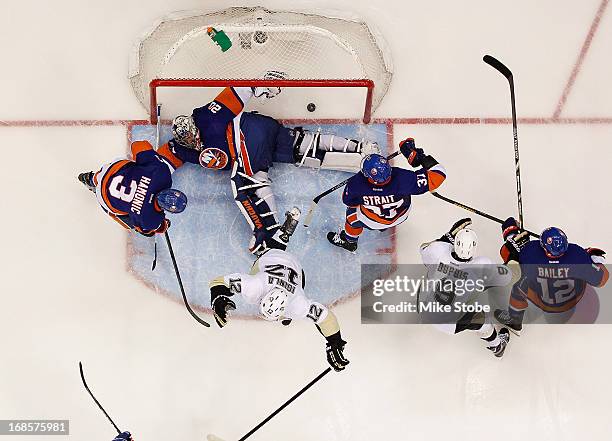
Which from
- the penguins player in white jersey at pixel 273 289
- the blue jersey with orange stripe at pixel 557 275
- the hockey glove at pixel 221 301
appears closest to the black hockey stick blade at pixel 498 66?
the blue jersey with orange stripe at pixel 557 275

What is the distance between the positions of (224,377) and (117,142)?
1644 millimetres

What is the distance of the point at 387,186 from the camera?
13.7ft

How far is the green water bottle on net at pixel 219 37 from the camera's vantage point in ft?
15.9

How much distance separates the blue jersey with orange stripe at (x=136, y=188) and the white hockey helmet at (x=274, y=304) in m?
0.87

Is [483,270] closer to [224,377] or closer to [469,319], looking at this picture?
[469,319]

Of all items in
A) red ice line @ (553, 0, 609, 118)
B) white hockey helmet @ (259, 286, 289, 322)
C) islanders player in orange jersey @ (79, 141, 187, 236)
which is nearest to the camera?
white hockey helmet @ (259, 286, 289, 322)

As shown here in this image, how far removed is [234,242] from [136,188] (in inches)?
32.3

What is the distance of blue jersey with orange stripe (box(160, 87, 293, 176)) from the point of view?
4.71 metres

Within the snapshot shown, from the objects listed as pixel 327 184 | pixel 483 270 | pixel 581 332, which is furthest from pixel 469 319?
pixel 327 184

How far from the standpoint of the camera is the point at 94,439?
4645 millimetres

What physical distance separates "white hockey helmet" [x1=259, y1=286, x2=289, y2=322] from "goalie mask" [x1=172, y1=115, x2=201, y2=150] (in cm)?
122

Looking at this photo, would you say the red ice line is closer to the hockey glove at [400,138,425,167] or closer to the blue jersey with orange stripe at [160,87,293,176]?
the hockey glove at [400,138,425,167]

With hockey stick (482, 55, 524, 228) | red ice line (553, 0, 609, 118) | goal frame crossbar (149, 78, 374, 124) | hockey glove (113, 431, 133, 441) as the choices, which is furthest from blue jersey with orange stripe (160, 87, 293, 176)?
red ice line (553, 0, 609, 118)

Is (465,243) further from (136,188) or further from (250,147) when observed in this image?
(136,188)
